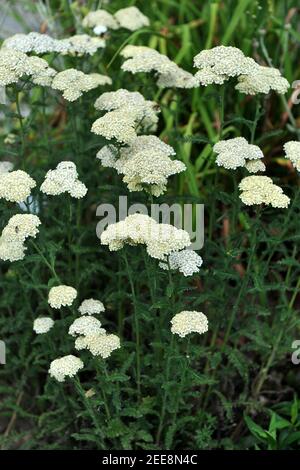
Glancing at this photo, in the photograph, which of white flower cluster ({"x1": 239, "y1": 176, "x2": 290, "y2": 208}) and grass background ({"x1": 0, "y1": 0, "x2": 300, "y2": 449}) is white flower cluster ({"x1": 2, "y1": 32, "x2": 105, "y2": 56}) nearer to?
grass background ({"x1": 0, "y1": 0, "x2": 300, "y2": 449})

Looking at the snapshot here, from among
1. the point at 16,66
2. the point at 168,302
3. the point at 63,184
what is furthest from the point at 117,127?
the point at 168,302

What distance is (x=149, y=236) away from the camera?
93.2 inches

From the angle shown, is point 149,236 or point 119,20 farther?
point 119,20

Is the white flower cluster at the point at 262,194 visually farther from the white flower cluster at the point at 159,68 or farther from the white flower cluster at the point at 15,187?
the white flower cluster at the point at 15,187

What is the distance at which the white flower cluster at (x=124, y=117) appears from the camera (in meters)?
2.67

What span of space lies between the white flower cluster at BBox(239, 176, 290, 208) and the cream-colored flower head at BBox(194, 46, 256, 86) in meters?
0.46

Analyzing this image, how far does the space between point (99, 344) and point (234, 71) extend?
1242mm

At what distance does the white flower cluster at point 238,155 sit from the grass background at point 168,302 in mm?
106

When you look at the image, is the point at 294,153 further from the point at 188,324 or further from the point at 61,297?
the point at 61,297

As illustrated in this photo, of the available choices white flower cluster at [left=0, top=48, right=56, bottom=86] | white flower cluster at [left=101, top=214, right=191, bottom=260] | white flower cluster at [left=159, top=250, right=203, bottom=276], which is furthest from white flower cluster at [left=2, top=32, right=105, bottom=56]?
white flower cluster at [left=159, top=250, right=203, bottom=276]

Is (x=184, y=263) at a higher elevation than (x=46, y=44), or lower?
lower

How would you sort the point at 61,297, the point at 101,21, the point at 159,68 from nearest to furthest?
1. the point at 61,297
2. the point at 159,68
3. the point at 101,21

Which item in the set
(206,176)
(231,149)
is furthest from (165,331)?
(206,176)

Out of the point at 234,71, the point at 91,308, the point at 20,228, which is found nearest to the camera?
the point at 20,228
